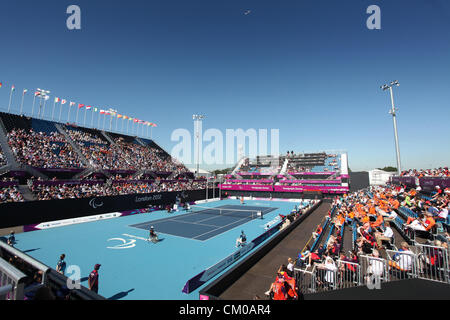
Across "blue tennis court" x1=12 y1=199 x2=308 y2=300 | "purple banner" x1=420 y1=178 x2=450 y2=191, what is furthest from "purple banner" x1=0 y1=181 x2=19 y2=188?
"purple banner" x1=420 y1=178 x2=450 y2=191

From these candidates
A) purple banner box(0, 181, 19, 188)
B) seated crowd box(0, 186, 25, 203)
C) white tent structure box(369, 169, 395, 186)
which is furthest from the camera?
white tent structure box(369, 169, 395, 186)

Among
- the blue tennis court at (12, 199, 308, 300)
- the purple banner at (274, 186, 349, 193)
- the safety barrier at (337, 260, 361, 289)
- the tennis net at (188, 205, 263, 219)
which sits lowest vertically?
the blue tennis court at (12, 199, 308, 300)

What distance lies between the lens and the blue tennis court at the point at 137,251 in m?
11.0

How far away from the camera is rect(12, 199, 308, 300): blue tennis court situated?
11.0m

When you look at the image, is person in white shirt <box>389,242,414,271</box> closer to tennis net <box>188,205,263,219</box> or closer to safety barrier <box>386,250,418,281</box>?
safety barrier <box>386,250,418,281</box>

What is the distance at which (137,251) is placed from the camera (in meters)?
16.1

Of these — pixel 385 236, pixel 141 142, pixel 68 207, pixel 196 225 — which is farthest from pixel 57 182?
pixel 385 236

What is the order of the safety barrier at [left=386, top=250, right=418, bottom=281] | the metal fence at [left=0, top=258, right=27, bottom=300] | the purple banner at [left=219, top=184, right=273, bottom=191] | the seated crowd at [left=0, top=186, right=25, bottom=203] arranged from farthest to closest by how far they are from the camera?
1. the purple banner at [left=219, top=184, right=273, bottom=191]
2. the seated crowd at [left=0, top=186, right=25, bottom=203]
3. the safety barrier at [left=386, top=250, right=418, bottom=281]
4. the metal fence at [left=0, top=258, right=27, bottom=300]

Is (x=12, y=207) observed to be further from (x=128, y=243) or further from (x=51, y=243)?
(x=128, y=243)

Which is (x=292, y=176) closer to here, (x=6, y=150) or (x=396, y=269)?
(x=396, y=269)

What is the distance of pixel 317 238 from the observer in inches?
587

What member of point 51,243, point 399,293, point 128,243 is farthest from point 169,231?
point 399,293

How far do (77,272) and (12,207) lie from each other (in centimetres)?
1448

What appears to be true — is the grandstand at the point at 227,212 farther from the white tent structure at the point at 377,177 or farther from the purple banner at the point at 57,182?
the white tent structure at the point at 377,177
